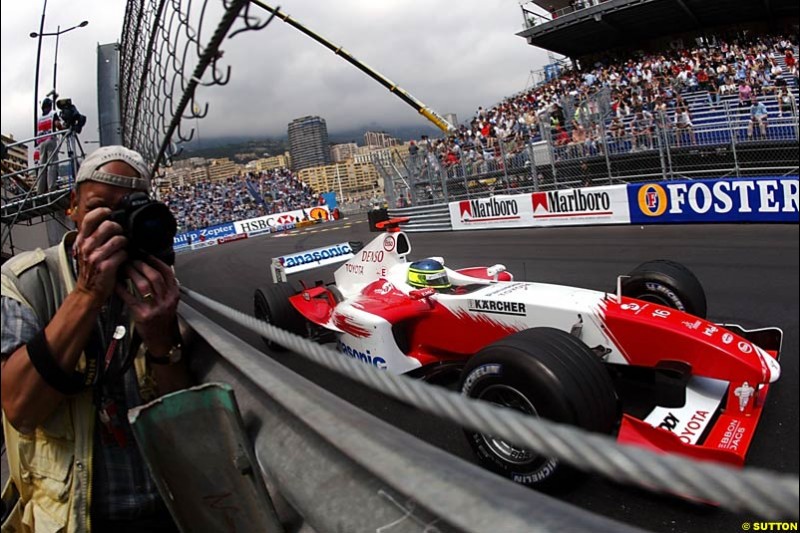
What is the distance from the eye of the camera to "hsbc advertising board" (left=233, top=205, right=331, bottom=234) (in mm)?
1594

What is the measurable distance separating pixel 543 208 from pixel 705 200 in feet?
1.25

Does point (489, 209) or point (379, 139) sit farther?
point (489, 209)

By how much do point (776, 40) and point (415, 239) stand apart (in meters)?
0.90

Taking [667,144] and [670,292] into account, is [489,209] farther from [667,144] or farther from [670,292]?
[670,292]

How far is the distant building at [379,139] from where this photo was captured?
1.11m

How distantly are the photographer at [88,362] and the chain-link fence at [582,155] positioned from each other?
573 mm

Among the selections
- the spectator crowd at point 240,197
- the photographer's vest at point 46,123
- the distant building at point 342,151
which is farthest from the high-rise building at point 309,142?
the photographer's vest at point 46,123

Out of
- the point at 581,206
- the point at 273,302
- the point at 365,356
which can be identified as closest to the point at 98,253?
the point at 581,206

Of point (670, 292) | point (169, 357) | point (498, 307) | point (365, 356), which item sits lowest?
point (365, 356)

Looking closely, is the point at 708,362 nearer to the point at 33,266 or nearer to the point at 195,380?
the point at 195,380

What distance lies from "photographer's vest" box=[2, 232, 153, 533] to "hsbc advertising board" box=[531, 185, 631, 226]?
1119 millimetres

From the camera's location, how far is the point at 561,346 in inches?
67.2

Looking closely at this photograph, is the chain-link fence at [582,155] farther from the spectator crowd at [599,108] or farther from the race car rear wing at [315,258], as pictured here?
the race car rear wing at [315,258]

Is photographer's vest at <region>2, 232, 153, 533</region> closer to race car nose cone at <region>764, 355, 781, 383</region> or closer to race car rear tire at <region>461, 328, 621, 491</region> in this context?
race car rear tire at <region>461, 328, 621, 491</region>
